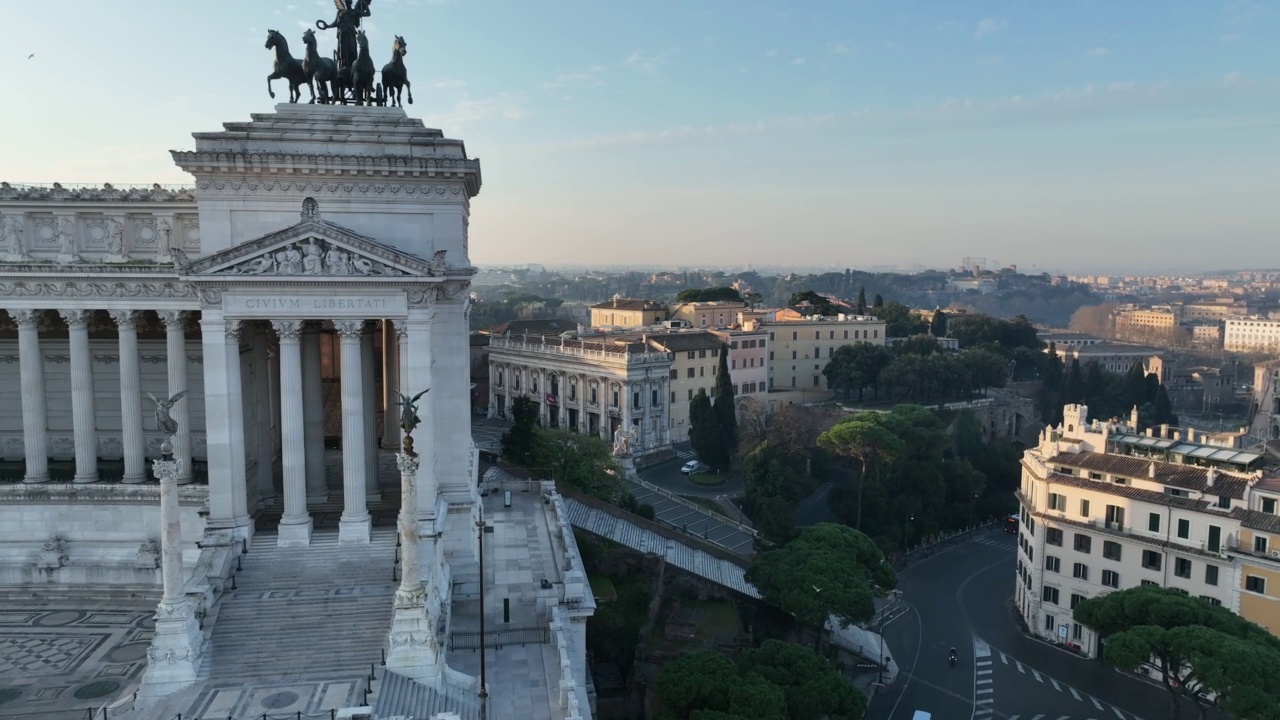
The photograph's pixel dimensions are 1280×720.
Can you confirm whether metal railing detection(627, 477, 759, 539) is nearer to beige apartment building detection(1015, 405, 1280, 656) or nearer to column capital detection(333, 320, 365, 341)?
beige apartment building detection(1015, 405, 1280, 656)

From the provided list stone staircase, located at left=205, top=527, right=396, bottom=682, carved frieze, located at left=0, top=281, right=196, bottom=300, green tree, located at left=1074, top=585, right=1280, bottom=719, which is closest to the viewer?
stone staircase, located at left=205, top=527, right=396, bottom=682

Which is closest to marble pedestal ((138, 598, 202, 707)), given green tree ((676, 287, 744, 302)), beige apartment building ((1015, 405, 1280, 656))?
beige apartment building ((1015, 405, 1280, 656))

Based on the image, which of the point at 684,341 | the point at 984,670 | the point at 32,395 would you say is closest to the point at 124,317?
the point at 32,395

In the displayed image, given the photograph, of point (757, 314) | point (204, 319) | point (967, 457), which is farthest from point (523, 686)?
point (757, 314)

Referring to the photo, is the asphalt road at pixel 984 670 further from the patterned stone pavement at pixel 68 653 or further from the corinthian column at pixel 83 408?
the corinthian column at pixel 83 408

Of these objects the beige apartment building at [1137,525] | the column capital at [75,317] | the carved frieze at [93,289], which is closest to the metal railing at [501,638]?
the carved frieze at [93,289]

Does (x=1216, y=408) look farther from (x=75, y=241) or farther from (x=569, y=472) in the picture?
(x=75, y=241)
